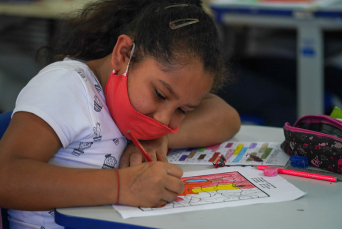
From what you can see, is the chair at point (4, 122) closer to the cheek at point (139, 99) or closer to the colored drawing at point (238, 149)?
the cheek at point (139, 99)

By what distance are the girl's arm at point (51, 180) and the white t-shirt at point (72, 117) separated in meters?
0.03

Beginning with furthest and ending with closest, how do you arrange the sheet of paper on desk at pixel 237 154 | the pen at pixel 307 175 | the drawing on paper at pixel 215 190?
the sheet of paper on desk at pixel 237 154 < the pen at pixel 307 175 < the drawing on paper at pixel 215 190

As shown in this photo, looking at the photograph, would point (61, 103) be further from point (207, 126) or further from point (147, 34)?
point (207, 126)

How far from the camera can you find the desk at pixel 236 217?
0.71 metres

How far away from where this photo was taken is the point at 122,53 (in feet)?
3.25

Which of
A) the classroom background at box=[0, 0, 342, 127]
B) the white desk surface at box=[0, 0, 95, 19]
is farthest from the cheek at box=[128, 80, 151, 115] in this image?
the white desk surface at box=[0, 0, 95, 19]

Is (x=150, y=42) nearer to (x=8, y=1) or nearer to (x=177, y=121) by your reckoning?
(x=177, y=121)

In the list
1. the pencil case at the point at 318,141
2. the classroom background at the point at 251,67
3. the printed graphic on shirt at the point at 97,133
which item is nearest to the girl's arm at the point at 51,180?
the printed graphic on shirt at the point at 97,133

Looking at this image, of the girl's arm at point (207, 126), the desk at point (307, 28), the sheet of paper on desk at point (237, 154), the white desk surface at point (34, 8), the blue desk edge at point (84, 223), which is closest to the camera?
the blue desk edge at point (84, 223)

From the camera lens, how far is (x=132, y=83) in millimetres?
951

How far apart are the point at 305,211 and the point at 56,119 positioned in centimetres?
51

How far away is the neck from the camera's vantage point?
41.1 inches

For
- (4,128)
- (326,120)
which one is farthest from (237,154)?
(4,128)

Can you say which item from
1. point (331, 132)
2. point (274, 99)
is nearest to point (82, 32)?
point (331, 132)
